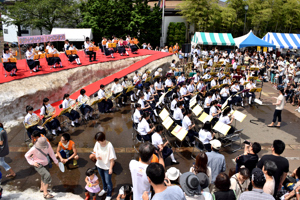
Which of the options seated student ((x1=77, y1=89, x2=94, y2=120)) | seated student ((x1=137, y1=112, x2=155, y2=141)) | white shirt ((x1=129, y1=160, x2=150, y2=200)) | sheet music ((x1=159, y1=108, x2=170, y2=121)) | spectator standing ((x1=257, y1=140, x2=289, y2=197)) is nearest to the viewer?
white shirt ((x1=129, y1=160, x2=150, y2=200))

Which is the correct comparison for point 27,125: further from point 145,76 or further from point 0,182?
point 145,76

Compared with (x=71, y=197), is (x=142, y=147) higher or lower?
higher

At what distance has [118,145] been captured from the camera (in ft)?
28.9

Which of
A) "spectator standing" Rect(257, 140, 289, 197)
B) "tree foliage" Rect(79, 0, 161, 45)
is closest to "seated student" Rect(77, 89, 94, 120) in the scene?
"spectator standing" Rect(257, 140, 289, 197)

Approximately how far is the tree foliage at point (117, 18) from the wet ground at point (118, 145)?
62.9ft

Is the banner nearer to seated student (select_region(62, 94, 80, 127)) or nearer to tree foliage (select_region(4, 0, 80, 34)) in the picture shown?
seated student (select_region(62, 94, 80, 127))

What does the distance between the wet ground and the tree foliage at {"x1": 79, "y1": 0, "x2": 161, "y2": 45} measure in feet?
62.9

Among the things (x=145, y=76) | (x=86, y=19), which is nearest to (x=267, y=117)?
(x=145, y=76)

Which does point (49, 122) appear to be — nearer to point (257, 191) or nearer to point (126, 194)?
point (126, 194)

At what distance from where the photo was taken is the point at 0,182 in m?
6.35

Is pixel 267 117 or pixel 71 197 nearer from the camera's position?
pixel 71 197

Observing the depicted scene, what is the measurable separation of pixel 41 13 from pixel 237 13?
26973 mm

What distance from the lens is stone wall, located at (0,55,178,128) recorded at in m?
10.6

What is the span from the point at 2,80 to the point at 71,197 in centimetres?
807
